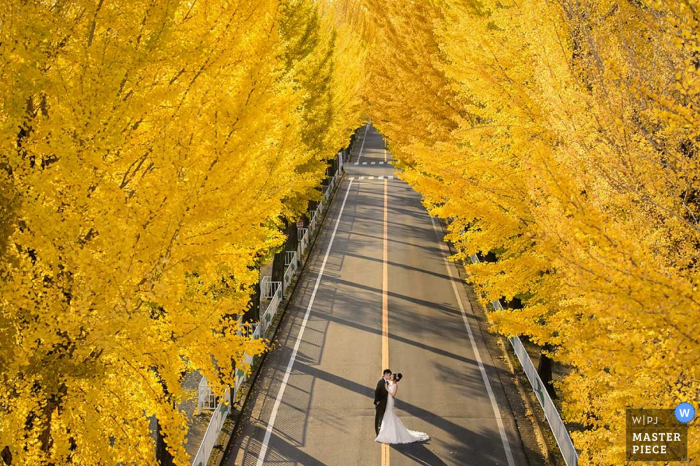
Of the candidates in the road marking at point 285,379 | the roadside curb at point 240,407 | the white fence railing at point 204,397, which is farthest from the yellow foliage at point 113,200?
the white fence railing at point 204,397

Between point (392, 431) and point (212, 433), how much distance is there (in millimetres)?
3421

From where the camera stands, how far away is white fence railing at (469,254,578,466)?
1167cm

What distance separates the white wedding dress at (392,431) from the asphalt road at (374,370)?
0.56ft

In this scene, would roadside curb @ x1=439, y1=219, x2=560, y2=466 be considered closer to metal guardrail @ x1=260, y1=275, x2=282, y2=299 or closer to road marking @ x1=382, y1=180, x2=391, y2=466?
road marking @ x1=382, y1=180, x2=391, y2=466

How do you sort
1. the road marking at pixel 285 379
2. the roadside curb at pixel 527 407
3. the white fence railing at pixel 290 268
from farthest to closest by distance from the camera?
the white fence railing at pixel 290 268, the road marking at pixel 285 379, the roadside curb at pixel 527 407

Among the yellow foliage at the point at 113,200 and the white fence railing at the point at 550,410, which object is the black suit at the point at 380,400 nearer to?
the white fence railing at the point at 550,410

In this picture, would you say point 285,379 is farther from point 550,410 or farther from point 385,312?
point 550,410

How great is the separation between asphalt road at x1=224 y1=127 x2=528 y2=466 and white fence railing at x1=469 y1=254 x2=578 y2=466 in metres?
0.73

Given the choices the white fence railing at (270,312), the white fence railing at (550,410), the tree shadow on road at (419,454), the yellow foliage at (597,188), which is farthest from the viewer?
the white fence railing at (270,312)

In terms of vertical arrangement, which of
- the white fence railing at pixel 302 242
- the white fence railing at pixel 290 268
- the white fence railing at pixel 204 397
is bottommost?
the white fence railing at pixel 204 397

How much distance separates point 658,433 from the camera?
20.1 feet

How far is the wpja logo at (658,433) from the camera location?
5648 mm

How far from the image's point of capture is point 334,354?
700 inches

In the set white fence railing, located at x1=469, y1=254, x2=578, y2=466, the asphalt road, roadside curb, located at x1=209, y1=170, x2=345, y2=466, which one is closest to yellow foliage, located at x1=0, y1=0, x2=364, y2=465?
roadside curb, located at x1=209, y1=170, x2=345, y2=466
